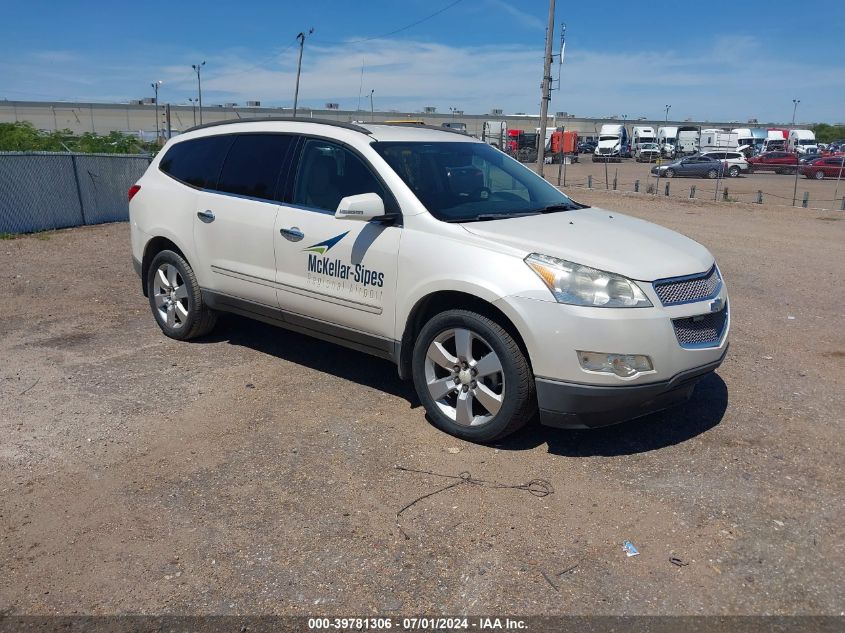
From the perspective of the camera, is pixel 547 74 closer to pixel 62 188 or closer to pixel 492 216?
pixel 62 188

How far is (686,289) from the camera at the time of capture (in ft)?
14.2

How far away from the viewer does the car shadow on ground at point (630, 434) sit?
451 centimetres

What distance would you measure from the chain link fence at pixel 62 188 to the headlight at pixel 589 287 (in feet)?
36.8

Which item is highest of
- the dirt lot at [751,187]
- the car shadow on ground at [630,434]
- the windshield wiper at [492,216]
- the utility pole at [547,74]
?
the utility pole at [547,74]

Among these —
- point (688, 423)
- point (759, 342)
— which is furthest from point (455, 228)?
point (759, 342)

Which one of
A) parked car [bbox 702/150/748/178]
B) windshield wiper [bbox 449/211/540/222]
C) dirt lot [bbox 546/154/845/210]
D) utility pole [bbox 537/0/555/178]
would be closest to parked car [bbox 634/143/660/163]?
dirt lot [bbox 546/154/845/210]

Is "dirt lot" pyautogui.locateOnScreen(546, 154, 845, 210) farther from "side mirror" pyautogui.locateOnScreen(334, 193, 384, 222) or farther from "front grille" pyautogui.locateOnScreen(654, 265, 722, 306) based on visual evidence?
"side mirror" pyautogui.locateOnScreen(334, 193, 384, 222)

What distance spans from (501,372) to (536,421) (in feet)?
2.65

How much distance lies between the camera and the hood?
4180mm

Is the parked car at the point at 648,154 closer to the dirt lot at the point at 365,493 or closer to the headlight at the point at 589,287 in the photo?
the dirt lot at the point at 365,493

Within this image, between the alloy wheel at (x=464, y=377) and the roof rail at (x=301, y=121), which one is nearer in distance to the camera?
the alloy wheel at (x=464, y=377)

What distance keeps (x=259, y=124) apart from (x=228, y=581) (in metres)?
3.81

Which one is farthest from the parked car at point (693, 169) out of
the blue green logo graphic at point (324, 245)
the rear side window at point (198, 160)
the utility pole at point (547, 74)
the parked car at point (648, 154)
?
the blue green logo graphic at point (324, 245)

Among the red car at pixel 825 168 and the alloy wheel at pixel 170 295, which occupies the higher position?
the red car at pixel 825 168
